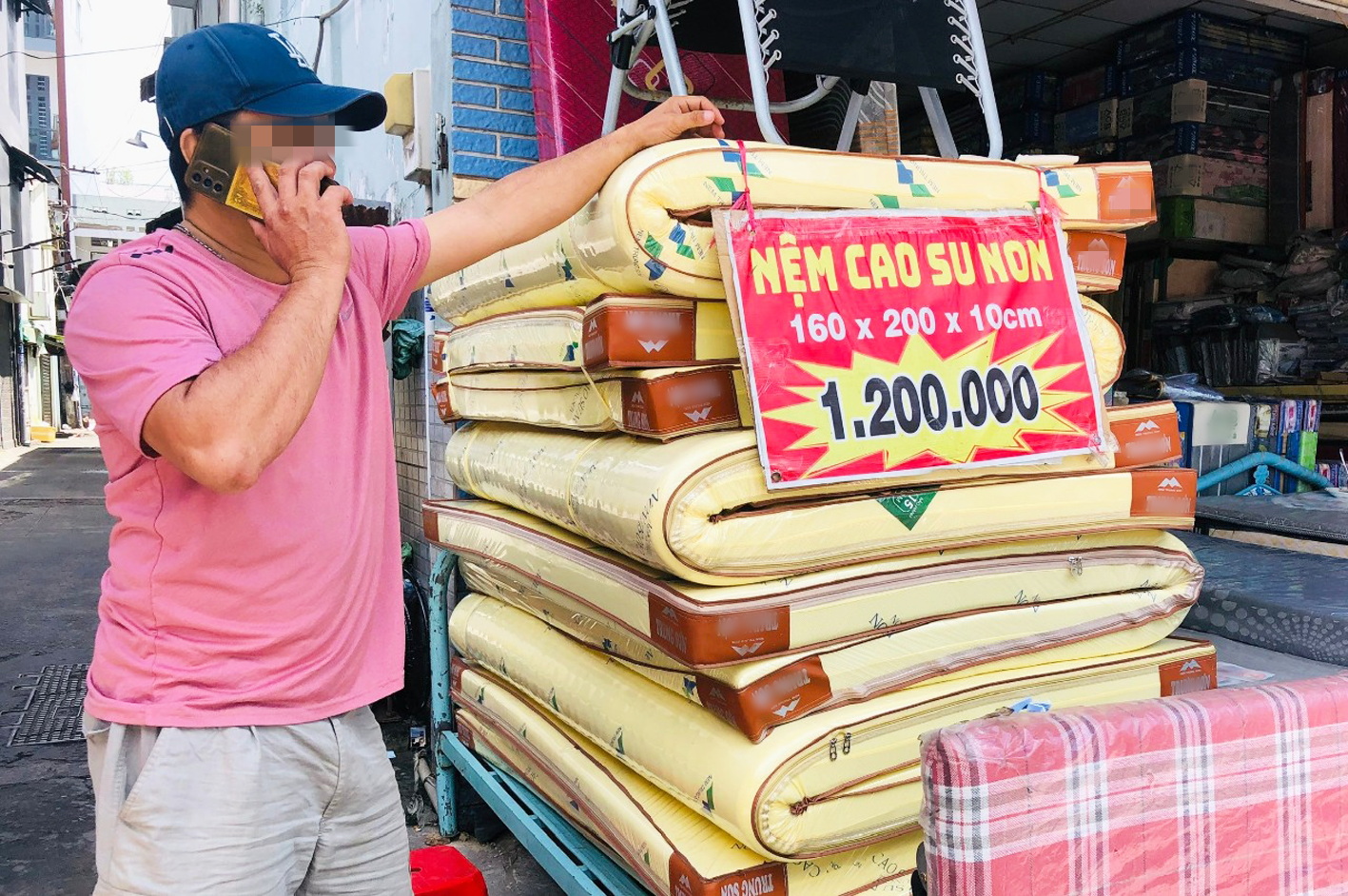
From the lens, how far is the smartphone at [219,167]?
5.48ft

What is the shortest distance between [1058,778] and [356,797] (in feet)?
3.90

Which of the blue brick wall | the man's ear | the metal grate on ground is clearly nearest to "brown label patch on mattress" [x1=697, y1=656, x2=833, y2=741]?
the man's ear

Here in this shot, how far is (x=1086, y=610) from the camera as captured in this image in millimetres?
2586

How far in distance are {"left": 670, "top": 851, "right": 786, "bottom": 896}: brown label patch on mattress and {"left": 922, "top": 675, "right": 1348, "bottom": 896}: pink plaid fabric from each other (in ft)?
2.66

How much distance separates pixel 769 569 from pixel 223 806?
3.71 ft

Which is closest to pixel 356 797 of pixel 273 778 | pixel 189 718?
pixel 273 778

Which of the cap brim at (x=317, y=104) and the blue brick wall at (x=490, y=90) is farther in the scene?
the blue brick wall at (x=490, y=90)

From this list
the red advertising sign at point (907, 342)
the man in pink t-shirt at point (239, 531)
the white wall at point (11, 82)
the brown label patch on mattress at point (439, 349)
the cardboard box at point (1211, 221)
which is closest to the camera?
the man in pink t-shirt at point (239, 531)

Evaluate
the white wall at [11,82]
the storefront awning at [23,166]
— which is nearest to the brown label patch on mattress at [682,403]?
the white wall at [11,82]

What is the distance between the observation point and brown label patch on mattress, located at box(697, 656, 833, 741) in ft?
6.97

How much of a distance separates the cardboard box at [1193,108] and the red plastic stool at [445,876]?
5.74 m

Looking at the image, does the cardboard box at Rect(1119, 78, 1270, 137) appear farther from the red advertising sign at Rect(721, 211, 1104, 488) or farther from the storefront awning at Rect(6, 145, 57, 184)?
the storefront awning at Rect(6, 145, 57, 184)

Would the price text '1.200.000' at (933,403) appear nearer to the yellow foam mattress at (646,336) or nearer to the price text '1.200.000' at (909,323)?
the price text '1.200.000' at (909,323)

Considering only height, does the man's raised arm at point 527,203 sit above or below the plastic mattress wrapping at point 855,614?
above
